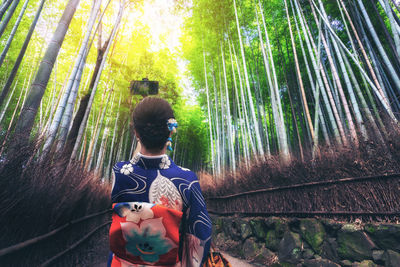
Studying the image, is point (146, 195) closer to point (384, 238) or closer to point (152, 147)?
point (152, 147)

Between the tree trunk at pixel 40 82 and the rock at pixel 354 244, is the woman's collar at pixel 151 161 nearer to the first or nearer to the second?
the tree trunk at pixel 40 82

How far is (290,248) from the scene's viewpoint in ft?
8.39

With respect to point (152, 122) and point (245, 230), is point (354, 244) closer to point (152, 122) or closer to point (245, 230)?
point (245, 230)

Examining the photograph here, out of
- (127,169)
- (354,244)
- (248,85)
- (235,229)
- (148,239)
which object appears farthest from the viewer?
(248,85)

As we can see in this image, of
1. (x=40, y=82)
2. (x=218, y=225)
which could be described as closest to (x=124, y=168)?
(x=40, y=82)

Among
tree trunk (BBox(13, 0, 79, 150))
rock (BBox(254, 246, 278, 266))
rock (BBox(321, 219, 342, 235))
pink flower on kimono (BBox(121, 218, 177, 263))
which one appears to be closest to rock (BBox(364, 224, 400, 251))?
rock (BBox(321, 219, 342, 235))

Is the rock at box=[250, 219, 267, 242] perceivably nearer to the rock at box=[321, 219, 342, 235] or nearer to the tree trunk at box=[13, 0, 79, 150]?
the rock at box=[321, 219, 342, 235]

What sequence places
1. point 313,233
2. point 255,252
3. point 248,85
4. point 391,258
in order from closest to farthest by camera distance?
Result: 1. point 391,258
2. point 313,233
3. point 255,252
4. point 248,85

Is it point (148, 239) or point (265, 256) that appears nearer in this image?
point (148, 239)

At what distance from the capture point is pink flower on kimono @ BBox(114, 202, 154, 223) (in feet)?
2.43

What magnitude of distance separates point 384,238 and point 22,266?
2.76 m

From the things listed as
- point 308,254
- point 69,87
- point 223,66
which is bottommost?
point 308,254

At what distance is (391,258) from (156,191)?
2202 mm

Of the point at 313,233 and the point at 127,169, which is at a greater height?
the point at 127,169
